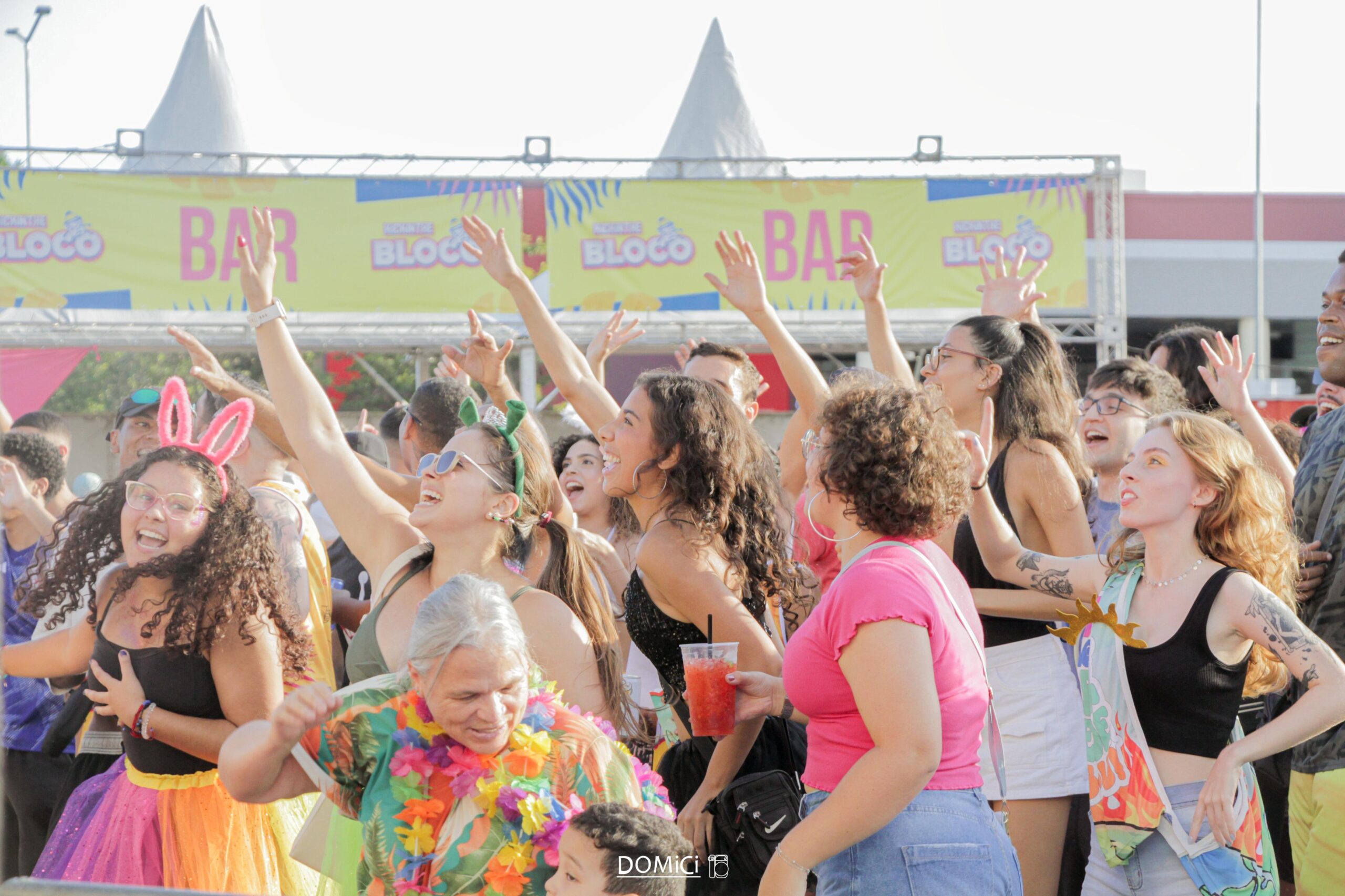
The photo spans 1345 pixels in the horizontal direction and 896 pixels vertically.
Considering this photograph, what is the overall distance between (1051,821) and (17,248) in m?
14.6

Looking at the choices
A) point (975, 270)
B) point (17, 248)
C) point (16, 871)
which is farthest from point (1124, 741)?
point (17, 248)

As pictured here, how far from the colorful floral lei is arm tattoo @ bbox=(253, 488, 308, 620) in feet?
4.33

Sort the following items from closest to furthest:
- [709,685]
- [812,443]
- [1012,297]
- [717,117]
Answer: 1. [812,443]
2. [709,685]
3. [1012,297]
4. [717,117]

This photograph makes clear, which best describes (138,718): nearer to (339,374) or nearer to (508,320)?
(508,320)

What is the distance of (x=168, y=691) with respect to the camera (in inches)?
115

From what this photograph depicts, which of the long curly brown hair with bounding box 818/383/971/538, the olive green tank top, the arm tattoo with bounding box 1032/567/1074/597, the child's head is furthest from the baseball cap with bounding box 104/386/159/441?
the arm tattoo with bounding box 1032/567/1074/597

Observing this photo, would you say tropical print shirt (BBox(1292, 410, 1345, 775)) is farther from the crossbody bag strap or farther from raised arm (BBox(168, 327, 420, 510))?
raised arm (BBox(168, 327, 420, 510))

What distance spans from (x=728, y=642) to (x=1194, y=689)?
1019mm

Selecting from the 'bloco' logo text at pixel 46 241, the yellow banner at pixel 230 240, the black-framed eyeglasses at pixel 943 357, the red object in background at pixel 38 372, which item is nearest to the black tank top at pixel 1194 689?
the black-framed eyeglasses at pixel 943 357

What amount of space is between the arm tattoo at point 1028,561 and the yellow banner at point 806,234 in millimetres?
12161

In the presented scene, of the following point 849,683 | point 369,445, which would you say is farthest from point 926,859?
point 369,445

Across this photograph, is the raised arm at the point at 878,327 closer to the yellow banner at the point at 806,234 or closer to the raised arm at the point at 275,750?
the raised arm at the point at 275,750

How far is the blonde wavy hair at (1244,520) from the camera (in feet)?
8.97

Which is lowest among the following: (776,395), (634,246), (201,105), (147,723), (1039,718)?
(1039,718)
